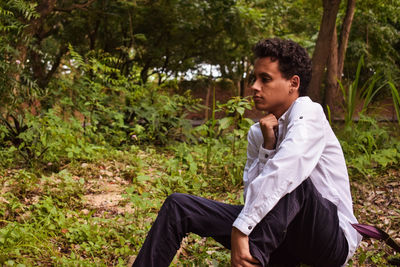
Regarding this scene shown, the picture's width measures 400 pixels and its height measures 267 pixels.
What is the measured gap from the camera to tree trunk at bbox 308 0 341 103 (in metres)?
6.46

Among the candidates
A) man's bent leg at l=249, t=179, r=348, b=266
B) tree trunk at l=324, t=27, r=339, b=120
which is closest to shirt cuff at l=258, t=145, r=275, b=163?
man's bent leg at l=249, t=179, r=348, b=266

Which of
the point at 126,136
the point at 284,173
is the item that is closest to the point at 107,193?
the point at 126,136

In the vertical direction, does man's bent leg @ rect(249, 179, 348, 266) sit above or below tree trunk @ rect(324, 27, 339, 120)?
below

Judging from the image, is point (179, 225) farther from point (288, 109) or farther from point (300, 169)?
point (288, 109)

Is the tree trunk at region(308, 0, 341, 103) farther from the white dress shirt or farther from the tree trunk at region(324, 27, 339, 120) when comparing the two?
the white dress shirt

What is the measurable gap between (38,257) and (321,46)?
5.47 metres

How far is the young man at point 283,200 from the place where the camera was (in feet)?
5.96

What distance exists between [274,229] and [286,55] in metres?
0.96

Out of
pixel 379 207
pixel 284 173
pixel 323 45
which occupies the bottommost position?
pixel 379 207

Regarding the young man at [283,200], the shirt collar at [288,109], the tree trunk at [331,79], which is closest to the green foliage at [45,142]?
the young man at [283,200]

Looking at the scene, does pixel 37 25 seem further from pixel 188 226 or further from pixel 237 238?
pixel 237 238

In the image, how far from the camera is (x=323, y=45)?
6527 millimetres

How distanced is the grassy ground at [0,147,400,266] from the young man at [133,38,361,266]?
0.58m

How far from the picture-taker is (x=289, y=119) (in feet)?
6.90
